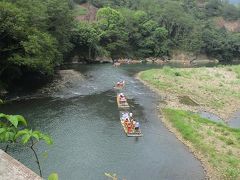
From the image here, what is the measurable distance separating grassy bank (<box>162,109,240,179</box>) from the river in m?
1.20

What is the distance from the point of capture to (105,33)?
92.3 meters

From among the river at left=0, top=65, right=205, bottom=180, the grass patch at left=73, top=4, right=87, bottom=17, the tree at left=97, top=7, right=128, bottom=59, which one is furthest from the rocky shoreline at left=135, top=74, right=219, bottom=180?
the grass patch at left=73, top=4, right=87, bottom=17

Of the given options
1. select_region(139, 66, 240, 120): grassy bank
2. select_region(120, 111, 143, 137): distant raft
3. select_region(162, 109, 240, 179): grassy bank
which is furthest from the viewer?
select_region(139, 66, 240, 120): grassy bank

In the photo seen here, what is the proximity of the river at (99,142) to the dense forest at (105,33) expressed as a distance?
19.9 feet

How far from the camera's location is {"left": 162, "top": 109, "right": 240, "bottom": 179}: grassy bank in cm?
2695

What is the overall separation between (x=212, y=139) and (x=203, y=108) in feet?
44.3

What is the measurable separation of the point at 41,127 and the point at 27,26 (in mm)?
17423

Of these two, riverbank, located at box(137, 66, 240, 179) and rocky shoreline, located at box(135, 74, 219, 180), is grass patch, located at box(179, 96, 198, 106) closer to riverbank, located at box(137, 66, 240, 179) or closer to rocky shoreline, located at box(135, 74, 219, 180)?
riverbank, located at box(137, 66, 240, 179)

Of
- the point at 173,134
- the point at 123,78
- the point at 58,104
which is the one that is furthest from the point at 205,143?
the point at 123,78

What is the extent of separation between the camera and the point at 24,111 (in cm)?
3741

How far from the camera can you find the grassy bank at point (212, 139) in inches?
1061

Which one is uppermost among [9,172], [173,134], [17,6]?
[17,6]

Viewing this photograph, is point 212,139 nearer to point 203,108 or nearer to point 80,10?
point 203,108

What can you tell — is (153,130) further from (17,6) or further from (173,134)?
(17,6)
